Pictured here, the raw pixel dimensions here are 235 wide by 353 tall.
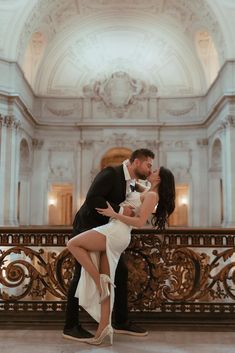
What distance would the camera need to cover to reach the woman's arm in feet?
15.3

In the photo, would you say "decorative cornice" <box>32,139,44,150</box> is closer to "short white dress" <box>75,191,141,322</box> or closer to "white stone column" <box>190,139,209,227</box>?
"white stone column" <box>190,139,209,227</box>

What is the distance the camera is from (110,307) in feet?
15.1

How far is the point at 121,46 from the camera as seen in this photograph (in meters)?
27.3

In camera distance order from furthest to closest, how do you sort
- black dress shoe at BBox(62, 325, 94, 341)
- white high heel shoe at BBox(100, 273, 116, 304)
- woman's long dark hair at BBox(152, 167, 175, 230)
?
woman's long dark hair at BBox(152, 167, 175, 230), black dress shoe at BBox(62, 325, 94, 341), white high heel shoe at BBox(100, 273, 116, 304)

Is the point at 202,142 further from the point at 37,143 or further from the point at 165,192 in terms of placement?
the point at 165,192

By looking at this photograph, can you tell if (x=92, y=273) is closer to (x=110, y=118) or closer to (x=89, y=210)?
(x=89, y=210)

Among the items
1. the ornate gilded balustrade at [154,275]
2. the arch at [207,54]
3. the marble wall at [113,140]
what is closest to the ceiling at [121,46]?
the arch at [207,54]

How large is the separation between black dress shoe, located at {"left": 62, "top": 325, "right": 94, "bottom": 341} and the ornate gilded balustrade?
72 cm

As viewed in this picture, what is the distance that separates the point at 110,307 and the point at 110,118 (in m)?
22.8

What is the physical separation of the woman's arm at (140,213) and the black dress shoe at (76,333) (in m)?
1.25

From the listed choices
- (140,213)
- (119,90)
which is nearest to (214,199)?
(119,90)

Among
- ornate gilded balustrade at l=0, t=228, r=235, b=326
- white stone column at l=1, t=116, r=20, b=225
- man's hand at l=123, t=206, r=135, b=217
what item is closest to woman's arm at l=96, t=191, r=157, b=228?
man's hand at l=123, t=206, r=135, b=217

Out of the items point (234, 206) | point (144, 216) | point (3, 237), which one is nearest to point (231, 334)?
point (144, 216)

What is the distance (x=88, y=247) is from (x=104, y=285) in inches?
16.4
